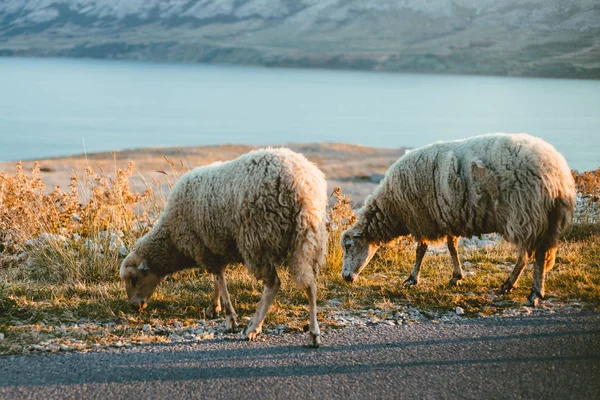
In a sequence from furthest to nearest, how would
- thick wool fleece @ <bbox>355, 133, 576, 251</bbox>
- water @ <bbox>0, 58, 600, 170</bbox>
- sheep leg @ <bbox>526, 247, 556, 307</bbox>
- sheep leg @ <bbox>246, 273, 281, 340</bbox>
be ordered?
water @ <bbox>0, 58, 600, 170</bbox>, sheep leg @ <bbox>526, 247, 556, 307</bbox>, thick wool fleece @ <bbox>355, 133, 576, 251</bbox>, sheep leg @ <bbox>246, 273, 281, 340</bbox>

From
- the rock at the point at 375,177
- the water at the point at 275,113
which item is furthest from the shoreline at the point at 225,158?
the water at the point at 275,113

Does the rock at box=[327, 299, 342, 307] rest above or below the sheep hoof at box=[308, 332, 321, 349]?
below

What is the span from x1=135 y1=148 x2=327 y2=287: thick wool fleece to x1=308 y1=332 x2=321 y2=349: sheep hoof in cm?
48

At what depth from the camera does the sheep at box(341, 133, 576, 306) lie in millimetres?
6301

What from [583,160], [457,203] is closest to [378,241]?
[457,203]

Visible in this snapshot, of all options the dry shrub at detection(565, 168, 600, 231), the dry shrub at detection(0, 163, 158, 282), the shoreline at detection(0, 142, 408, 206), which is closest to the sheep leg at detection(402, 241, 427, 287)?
the dry shrub at detection(565, 168, 600, 231)

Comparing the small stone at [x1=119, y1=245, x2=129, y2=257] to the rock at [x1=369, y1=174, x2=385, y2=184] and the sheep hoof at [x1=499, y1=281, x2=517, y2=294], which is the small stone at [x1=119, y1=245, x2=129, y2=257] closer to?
the sheep hoof at [x1=499, y1=281, x2=517, y2=294]

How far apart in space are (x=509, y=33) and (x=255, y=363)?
132 meters

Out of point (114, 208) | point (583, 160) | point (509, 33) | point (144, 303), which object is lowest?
point (583, 160)

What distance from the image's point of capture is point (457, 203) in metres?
6.80

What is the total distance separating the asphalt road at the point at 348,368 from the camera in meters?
4.41

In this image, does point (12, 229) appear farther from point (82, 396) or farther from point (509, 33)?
point (509, 33)

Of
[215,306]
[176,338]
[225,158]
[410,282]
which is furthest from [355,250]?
[225,158]

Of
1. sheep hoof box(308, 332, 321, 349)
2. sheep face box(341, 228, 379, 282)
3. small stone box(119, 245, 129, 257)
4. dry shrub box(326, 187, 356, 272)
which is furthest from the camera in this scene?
dry shrub box(326, 187, 356, 272)
